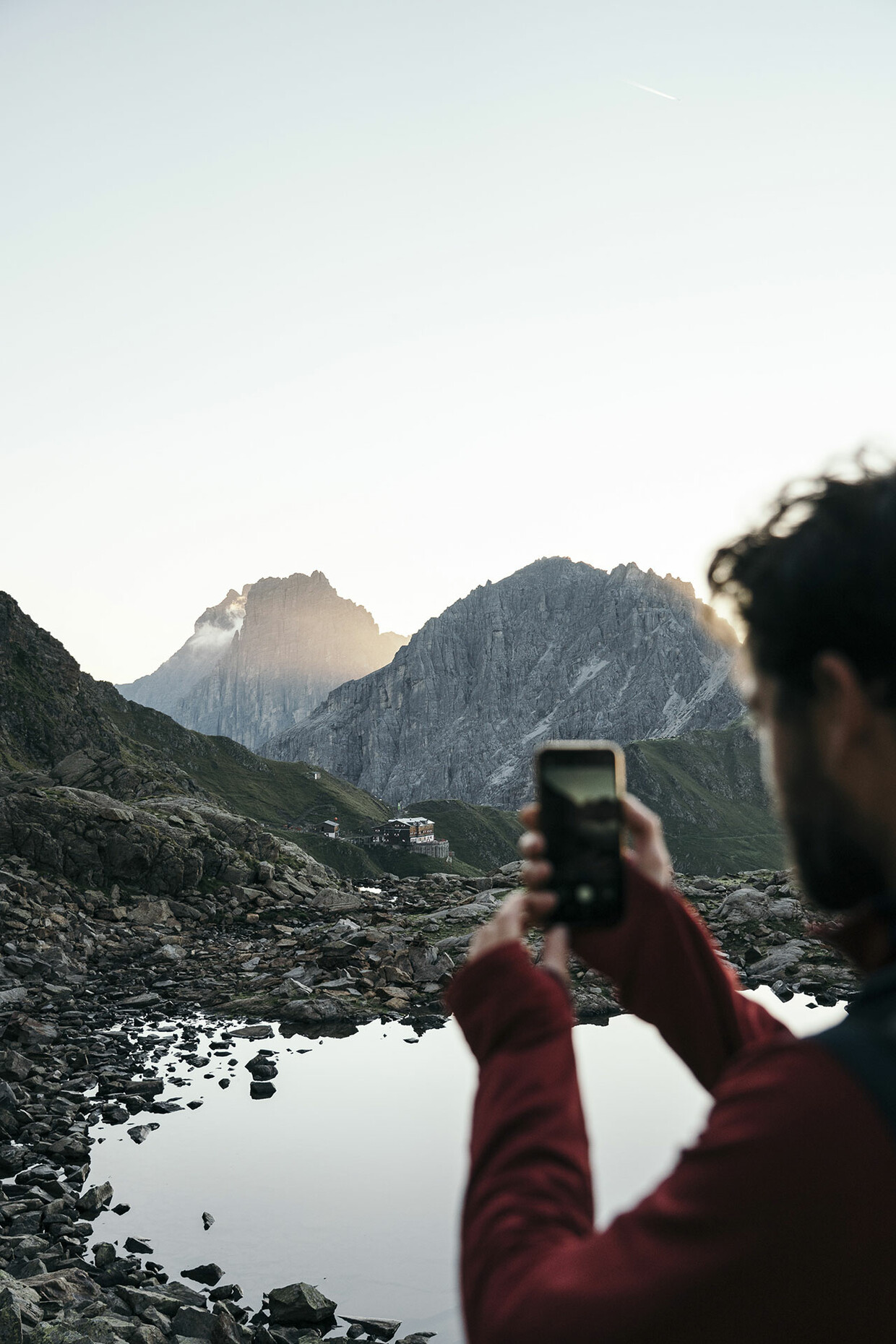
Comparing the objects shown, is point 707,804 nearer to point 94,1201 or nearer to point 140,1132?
point 140,1132

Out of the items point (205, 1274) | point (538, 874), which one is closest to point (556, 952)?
point (538, 874)

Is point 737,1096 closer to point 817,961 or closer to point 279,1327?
point 279,1327

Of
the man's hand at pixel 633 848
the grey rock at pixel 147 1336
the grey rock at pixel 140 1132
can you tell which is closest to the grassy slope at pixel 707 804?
the grey rock at pixel 140 1132

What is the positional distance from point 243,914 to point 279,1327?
2276 cm

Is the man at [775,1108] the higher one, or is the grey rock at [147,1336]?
the man at [775,1108]

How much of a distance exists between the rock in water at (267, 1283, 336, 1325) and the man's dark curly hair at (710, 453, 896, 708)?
10774 millimetres

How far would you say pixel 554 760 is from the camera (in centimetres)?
240

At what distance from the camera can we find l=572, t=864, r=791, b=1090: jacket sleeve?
100 inches

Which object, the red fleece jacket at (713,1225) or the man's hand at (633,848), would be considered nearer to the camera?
the red fleece jacket at (713,1225)

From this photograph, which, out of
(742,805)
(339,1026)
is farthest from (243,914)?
(742,805)

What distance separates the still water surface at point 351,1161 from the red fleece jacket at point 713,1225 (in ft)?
24.1

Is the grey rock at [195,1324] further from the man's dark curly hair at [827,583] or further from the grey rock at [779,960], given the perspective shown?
the grey rock at [779,960]

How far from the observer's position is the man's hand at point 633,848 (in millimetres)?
2301

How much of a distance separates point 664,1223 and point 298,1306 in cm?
1035
